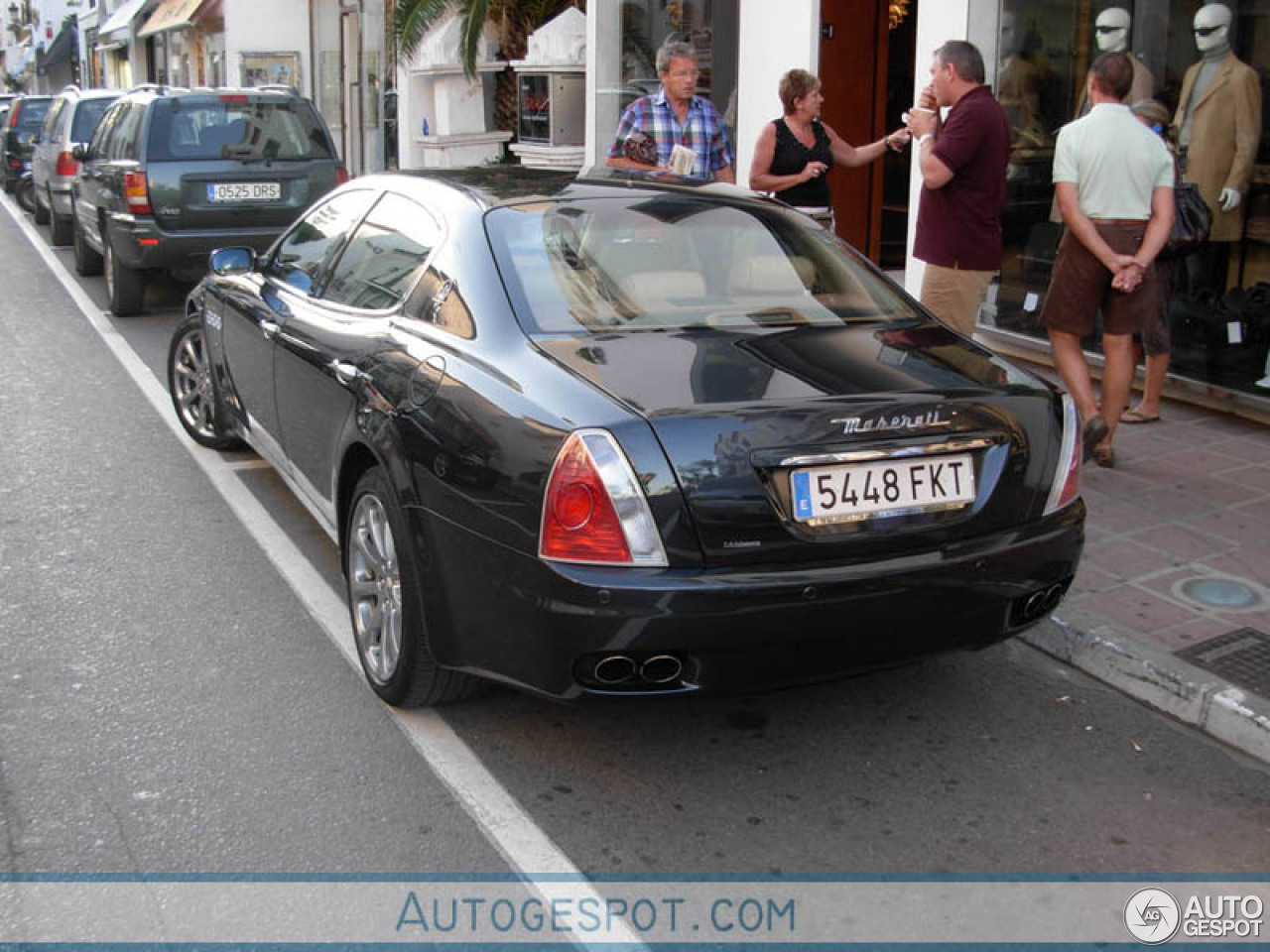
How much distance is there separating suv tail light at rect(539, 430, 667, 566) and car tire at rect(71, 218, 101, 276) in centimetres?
1187

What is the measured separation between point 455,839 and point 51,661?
1770 mm

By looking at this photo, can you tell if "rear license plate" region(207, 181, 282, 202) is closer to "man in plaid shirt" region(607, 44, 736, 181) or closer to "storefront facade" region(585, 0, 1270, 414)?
"storefront facade" region(585, 0, 1270, 414)

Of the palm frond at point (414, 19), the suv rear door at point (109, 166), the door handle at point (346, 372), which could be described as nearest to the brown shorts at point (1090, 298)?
the door handle at point (346, 372)

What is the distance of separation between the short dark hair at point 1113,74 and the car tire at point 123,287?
7.91 m

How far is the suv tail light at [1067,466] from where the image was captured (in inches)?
148

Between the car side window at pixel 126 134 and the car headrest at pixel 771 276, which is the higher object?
the car side window at pixel 126 134

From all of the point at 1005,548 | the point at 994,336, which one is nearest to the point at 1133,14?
the point at 994,336

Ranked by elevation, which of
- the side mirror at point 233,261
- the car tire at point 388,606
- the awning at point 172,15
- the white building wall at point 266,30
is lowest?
the car tire at point 388,606

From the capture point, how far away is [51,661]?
14.5ft

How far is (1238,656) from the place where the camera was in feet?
14.4

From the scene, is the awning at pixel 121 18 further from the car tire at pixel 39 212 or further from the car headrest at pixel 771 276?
the car headrest at pixel 771 276

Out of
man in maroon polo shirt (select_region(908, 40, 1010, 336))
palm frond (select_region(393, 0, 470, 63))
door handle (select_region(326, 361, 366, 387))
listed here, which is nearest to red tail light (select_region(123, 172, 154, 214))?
palm frond (select_region(393, 0, 470, 63))

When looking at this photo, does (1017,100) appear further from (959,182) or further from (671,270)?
(671,270)

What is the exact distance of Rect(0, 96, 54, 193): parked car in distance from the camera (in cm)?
2319
